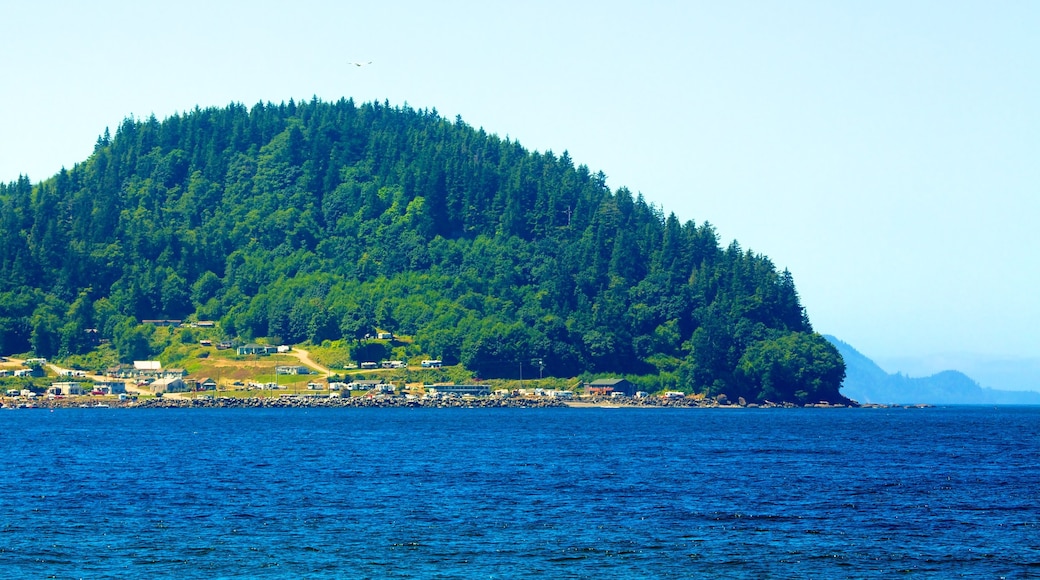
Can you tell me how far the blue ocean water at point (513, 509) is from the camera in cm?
5044

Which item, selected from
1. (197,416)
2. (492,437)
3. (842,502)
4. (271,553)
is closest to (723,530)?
(842,502)

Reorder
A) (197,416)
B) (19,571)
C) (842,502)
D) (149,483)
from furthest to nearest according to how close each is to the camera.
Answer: (197,416)
(149,483)
(842,502)
(19,571)

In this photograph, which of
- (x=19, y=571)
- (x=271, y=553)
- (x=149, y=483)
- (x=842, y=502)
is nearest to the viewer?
(x=19, y=571)

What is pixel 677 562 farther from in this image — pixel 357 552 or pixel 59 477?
pixel 59 477

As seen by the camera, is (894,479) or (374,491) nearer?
(374,491)

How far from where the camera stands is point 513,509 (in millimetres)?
66375

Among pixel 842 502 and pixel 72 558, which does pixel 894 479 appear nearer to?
pixel 842 502

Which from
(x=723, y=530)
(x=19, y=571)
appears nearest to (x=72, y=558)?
(x=19, y=571)

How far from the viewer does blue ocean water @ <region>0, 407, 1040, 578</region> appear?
50438mm

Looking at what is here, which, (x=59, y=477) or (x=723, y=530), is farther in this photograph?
(x=59, y=477)

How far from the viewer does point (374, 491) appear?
74812 mm

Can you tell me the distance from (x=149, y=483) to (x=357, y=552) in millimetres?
31928

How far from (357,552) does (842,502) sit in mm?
30323

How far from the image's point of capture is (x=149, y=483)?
3147 inches
